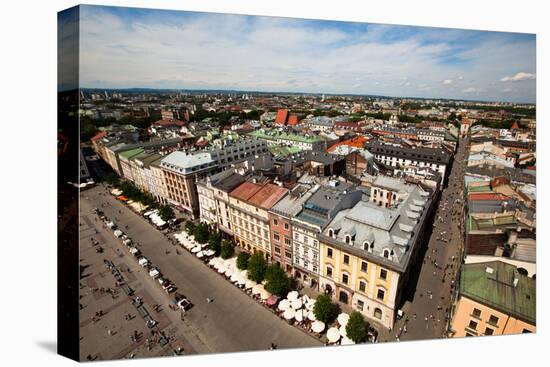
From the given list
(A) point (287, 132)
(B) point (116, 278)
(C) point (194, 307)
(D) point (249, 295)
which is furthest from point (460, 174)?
(B) point (116, 278)

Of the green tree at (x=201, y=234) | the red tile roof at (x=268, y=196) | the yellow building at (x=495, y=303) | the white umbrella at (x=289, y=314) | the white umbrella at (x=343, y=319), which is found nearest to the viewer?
the yellow building at (x=495, y=303)

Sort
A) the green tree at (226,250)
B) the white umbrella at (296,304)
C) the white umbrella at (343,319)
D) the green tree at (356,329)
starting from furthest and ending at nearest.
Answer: the green tree at (226,250) < the white umbrella at (296,304) < the white umbrella at (343,319) < the green tree at (356,329)

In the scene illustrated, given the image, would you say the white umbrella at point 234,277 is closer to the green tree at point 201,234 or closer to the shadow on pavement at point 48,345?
the green tree at point 201,234

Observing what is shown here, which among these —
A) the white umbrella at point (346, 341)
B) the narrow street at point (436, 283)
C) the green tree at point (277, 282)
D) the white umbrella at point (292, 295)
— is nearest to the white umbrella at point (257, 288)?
the green tree at point (277, 282)

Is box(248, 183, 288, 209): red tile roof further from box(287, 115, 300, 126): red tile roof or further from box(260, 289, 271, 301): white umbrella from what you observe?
box(287, 115, 300, 126): red tile roof

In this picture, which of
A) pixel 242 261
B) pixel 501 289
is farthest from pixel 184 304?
pixel 501 289

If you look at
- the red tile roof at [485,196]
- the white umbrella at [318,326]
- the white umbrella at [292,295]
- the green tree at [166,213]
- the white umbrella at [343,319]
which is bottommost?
the white umbrella at [318,326]
